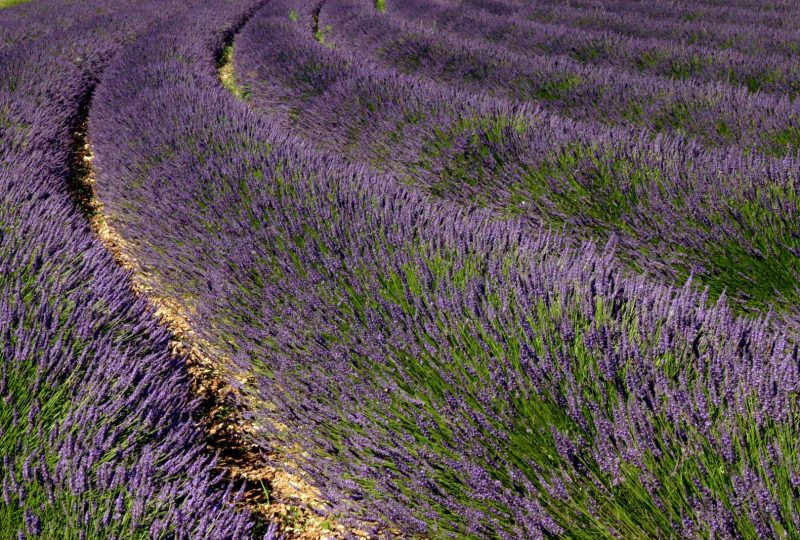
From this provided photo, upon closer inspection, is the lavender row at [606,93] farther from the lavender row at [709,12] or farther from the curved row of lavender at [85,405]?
the lavender row at [709,12]

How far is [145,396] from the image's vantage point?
1619 millimetres

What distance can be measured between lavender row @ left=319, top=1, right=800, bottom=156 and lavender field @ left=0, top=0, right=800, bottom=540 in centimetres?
3

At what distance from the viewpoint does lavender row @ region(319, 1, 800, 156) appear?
3814 mm

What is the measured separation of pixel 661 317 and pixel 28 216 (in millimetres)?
2457

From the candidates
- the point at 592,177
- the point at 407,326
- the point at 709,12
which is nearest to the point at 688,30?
the point at 709,12

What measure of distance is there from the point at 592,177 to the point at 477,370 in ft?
6.59

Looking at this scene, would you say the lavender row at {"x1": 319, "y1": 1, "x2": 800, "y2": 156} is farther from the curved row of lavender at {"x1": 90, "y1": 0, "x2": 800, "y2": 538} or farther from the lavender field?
the curved row of lavender at {"x1": 90, "y1": 0, "x2": 800, "y2": 538}

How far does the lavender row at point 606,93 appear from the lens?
12.5 feet

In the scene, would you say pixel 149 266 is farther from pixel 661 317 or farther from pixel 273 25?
pixel 273 25

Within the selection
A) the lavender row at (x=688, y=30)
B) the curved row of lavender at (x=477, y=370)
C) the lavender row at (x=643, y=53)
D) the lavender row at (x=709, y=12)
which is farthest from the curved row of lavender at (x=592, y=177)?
the lavender row at (x=709, y=12)

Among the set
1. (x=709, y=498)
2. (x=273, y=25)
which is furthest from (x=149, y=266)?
(x=273, y=25)

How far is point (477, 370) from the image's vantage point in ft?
4.92

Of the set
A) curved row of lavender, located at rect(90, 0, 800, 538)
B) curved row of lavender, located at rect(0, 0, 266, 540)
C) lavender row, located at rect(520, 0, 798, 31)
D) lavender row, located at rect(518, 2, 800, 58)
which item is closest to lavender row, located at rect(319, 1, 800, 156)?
curved row of lavender, located at rect(90, 0, 800, 538)

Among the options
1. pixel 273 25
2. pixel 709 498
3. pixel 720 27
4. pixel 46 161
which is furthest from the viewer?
pixel 273 25
